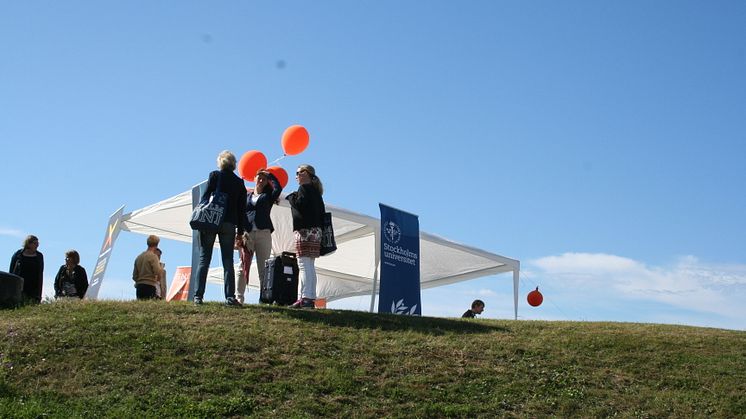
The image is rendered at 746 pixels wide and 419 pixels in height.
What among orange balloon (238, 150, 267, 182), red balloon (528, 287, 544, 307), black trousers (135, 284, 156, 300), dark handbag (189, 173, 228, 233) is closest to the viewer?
dark handbag (189, 173, 228, 233)

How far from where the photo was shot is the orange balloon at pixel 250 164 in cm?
1498

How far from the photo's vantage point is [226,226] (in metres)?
10.6

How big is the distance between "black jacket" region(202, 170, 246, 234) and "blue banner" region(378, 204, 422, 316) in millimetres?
5035

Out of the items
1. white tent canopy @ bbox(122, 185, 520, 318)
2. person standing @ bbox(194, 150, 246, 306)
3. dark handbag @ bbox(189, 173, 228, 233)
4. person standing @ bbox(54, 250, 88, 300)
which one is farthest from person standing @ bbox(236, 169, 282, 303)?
white tent canopy @ bbox(122, 185, 520, 318)

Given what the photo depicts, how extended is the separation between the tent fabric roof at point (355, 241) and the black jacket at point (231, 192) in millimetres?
6057

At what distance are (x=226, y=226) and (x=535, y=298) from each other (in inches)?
450

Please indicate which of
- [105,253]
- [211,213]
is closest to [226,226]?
[211,213]

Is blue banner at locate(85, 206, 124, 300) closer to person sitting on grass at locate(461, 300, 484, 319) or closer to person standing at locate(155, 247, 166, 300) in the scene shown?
person standing at locate(155, 247, 166, 300)

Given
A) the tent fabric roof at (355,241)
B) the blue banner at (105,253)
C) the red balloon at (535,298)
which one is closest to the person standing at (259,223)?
the tent fabric roof at (355,241)

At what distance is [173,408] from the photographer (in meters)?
7.43

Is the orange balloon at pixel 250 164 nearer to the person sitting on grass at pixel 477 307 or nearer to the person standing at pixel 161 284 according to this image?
the person standing at pixel 161 284

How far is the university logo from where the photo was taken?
16.0 meters

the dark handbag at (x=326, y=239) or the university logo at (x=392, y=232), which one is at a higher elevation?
the university logo at (x=392, y=232)

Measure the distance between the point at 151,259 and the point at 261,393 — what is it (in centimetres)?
540
